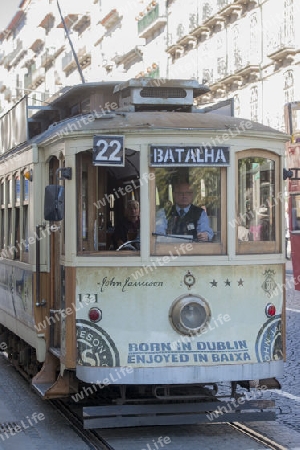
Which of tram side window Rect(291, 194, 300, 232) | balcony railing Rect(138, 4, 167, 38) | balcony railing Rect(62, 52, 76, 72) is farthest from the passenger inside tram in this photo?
balcony railing Rect(62, 52, 76, 72)

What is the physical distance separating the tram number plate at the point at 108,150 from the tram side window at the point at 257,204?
110cm

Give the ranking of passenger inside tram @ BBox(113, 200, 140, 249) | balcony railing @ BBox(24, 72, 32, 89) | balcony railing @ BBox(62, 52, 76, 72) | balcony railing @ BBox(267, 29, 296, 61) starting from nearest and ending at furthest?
passenger inside tram @ BBox(113, 200, 140, 249) → balcony railing @ BBox(267, 29, 296, 61) → balcony railing @ BBox(62, 52, 76, 72) → balcony railing @ BBox(24, 72, 32, 89)

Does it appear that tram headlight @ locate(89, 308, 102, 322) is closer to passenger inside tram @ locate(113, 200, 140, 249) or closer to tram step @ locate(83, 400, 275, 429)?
passenger inside tram @ locate(113, 200, 140, 249)

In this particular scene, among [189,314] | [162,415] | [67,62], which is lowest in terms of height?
[162,415]

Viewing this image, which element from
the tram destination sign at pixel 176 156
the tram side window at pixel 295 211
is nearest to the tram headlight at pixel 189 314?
the tram destination sign at pixel 176 156

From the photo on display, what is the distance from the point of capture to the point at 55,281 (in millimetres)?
10102

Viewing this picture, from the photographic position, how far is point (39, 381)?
10086 millimetres

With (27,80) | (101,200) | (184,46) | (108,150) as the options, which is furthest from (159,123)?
(27,80)

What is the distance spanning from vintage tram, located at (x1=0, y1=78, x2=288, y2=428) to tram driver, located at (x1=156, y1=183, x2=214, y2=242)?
19 mm

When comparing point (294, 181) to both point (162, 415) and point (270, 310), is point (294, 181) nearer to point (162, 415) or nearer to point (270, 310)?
point (270, 310)

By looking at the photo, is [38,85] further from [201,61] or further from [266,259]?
[266,259]

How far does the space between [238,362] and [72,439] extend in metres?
1.67

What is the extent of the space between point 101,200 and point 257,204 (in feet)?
4.68

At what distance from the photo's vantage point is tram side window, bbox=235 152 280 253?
361 inches
